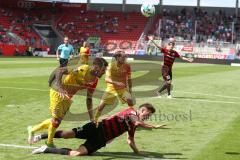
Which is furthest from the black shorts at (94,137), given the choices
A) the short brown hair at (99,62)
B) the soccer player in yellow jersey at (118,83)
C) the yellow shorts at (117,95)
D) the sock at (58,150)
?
the yellow shorts at (117,95)

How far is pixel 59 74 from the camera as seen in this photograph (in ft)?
33.1

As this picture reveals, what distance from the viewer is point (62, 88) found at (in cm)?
1038

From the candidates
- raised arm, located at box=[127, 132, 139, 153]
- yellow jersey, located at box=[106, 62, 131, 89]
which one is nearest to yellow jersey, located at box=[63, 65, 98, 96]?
yellow jersey, located at box=[106, 62, 131, 89]

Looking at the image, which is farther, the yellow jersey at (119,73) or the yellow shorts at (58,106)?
the yellow jersey at (119,73)

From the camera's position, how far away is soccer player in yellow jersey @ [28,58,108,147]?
9750mm

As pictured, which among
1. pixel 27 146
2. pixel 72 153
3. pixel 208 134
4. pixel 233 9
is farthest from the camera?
pixel 233 9

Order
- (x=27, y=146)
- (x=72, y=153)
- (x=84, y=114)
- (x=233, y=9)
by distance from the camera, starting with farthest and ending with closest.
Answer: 1. (x=233, y=9)
2. (x=84, y=114)
3. (x=27, y=146)
4. (x=72, y=153)

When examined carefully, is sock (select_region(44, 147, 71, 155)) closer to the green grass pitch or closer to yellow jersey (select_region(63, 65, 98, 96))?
the green grass pitch

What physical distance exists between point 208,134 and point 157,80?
15.5 metres

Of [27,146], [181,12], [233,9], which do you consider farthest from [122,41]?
[27,146]

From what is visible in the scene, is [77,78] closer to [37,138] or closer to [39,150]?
[37,138]

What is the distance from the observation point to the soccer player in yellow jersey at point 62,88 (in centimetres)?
975

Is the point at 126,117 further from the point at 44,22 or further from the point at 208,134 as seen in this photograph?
the point at 44,22

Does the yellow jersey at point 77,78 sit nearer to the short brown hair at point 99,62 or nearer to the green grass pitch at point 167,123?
the short brown hair at point 99,62
